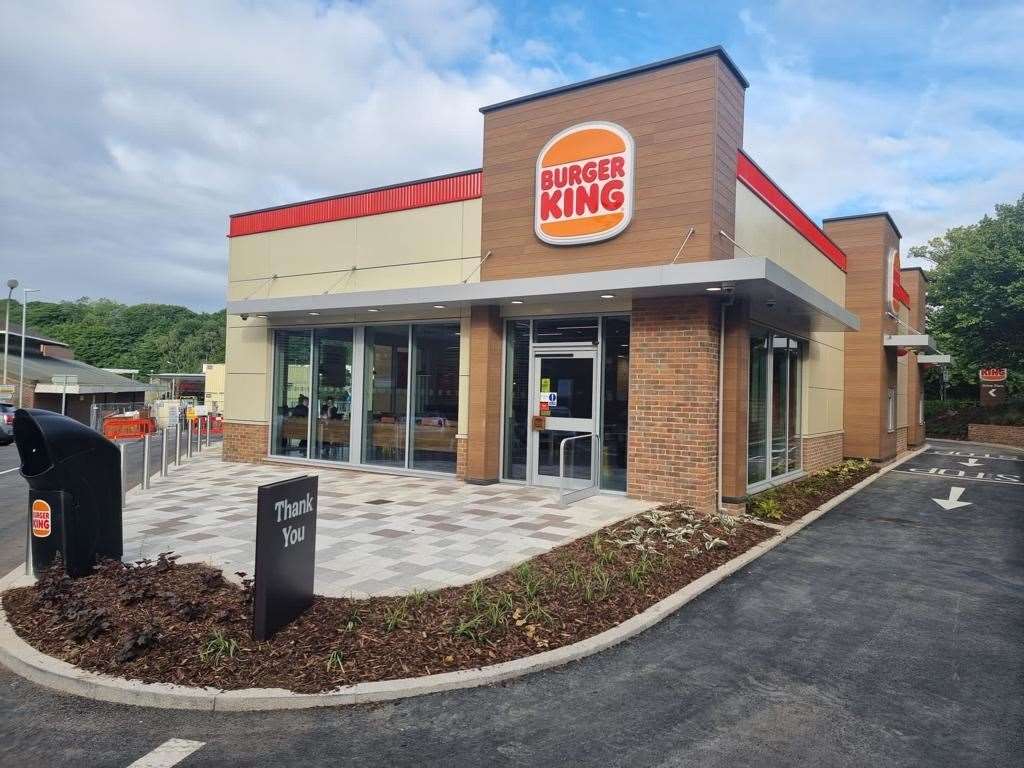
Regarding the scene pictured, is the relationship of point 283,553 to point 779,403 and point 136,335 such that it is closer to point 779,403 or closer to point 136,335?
point 779,403

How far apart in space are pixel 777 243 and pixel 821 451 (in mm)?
5733

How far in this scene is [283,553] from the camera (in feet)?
15.5

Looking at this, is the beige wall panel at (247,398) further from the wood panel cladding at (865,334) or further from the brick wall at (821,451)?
the wood panel cladding at (865,334)

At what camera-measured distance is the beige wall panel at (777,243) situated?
1055 centimetres

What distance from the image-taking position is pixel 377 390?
13.0m

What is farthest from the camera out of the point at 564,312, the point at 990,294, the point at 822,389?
the point at 990,294

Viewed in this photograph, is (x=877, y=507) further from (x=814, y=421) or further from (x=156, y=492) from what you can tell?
(x=156, y=492)

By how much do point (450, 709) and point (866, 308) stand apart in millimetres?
16927

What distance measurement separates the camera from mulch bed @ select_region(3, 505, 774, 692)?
426cm

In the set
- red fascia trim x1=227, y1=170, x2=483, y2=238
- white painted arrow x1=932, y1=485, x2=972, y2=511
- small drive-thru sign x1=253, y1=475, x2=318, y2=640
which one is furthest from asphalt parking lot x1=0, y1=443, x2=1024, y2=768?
red fascia trim x1=227, y1=170, x2=483, y2=238

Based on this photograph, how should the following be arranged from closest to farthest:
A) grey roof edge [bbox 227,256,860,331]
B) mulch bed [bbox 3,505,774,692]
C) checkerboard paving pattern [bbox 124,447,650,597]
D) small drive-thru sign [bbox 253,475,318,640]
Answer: mulch bed [bbox 3,505,774,692]
small drive-thru sign [bbox 253,475,318,640]
checkerboard paving pattern [bbox 124,447,650,597]
grey roof edge [bbox 227,256,860,331]

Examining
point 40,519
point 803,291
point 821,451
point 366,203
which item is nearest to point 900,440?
point 821,451

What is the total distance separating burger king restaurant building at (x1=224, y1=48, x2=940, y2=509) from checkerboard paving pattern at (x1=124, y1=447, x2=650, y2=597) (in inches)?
34.8

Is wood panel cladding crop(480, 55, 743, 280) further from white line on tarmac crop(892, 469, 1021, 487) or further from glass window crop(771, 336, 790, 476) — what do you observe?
white line on tarmac crop(892, 469, 1021, 487)
